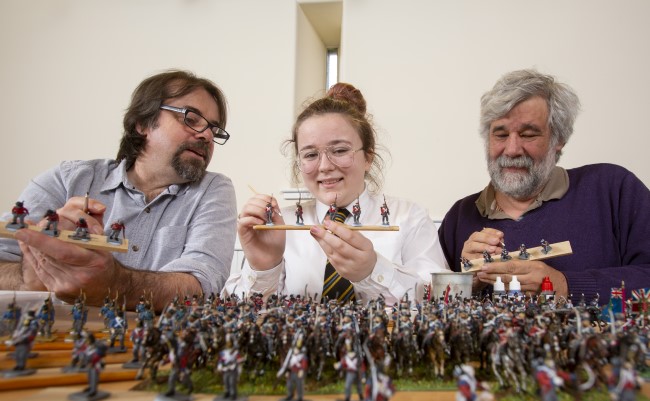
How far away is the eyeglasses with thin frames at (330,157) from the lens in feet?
9.59

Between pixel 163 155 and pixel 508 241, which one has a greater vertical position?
pixel 163 155

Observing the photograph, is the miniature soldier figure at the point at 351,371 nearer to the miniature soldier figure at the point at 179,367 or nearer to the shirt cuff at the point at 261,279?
the miniature soldier figure at the point at 179,367

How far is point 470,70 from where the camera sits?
5707mm

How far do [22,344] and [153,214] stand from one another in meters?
1.91

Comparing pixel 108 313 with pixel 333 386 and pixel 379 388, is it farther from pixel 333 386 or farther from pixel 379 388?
pixel 379 388

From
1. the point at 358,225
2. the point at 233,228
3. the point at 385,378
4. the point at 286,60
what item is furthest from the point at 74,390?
the point at 286,60

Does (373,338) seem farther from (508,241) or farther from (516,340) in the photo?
(508,241)

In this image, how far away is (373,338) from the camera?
1431mm

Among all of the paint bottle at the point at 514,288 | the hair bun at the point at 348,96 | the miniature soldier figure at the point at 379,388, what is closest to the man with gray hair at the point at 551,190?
the paint bottle at the point at 514,288

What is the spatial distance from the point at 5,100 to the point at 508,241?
6959 mm

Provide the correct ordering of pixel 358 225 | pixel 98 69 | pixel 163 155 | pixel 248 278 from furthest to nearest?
1. pixel 98 69
2. pixel 163 155
3. pixel 248 278
4. pixel 358 225

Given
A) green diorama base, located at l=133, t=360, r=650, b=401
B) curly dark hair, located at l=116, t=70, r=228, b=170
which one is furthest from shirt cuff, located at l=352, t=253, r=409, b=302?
curly dark hair, located at l=116, t=70, r=228, b=170

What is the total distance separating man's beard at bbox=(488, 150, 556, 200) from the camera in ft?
11.0

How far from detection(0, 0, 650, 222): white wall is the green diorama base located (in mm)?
4413
